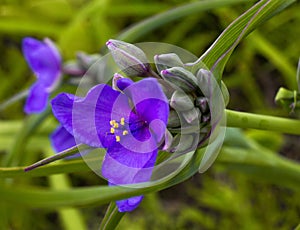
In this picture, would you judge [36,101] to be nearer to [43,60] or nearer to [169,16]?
[43,60]

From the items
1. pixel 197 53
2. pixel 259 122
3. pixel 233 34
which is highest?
pixel 233 34

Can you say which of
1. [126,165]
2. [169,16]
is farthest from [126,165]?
[169,16]

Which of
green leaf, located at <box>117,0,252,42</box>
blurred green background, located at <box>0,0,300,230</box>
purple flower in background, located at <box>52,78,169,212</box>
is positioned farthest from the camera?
blurred green background, located at <box>0,0,300,230</box>

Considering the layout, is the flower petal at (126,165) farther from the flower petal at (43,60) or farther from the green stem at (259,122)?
the flower petal at (43,60)

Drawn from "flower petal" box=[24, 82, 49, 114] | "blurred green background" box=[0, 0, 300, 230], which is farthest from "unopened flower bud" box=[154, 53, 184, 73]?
"blurred green background" box=[0, 0, 300, 230]

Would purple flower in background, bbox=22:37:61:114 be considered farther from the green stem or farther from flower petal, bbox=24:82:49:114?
the green stem
